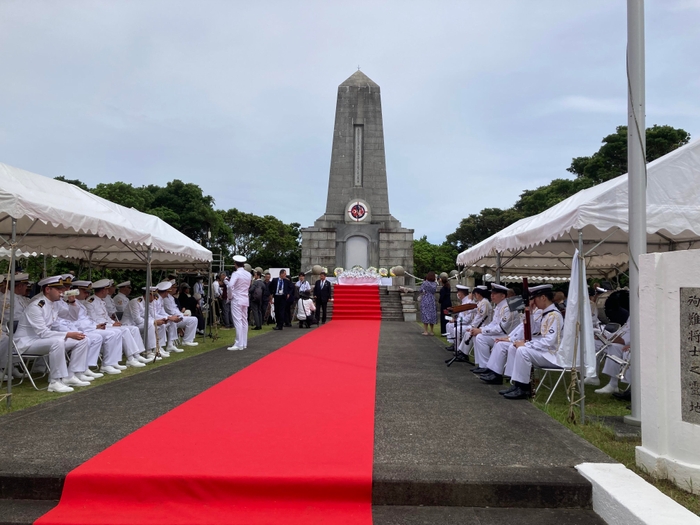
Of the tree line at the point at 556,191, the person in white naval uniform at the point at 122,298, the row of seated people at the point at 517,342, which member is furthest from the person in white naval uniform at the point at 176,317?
the tree line at the point at 556,191

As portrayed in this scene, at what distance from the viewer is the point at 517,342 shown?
659 cm

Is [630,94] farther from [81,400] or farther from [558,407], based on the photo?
[81,400]

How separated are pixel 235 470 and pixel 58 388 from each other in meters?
3.96

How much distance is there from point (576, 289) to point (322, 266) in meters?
20.6

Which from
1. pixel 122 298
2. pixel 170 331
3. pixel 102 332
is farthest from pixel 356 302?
pixel 102 332

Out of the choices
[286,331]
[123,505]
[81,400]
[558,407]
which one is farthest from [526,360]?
[286,331]

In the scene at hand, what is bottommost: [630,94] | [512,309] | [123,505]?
[123,505]

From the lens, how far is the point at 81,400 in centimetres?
581

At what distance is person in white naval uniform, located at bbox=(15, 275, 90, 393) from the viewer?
6.57 m

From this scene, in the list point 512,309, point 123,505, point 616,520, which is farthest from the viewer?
point 512,309

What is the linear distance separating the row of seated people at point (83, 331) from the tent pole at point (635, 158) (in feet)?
22.1

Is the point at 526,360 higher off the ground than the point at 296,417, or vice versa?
the point at 526,360

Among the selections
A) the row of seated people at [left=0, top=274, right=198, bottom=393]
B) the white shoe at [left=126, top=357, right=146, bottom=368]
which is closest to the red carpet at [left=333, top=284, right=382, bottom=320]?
the row of seated people at [left=0, top=274, right=198, bottom=393]

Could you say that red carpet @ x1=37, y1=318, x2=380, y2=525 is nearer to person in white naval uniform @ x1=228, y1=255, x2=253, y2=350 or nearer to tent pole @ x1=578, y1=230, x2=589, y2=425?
tent pole @ x1=578, y1=230, x2=589, y2=425
